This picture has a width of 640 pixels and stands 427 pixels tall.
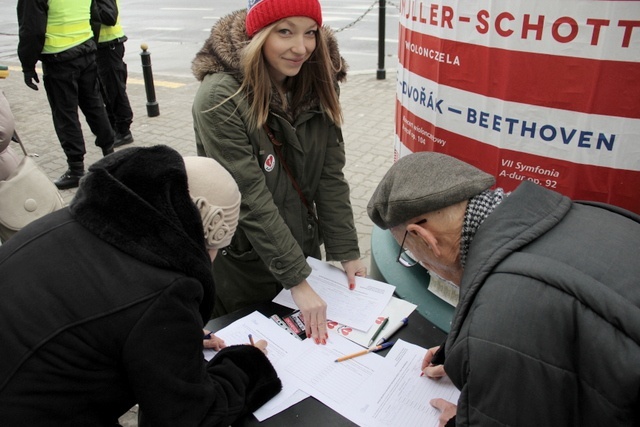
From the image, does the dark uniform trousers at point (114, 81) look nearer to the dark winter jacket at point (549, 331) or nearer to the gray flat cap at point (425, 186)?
the gray flat cap at point (425, 186)

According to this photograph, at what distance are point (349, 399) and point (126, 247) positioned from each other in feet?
2.60

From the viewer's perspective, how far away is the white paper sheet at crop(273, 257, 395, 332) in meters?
1.88

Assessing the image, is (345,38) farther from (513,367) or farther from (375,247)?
(513,367)

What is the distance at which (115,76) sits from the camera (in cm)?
590

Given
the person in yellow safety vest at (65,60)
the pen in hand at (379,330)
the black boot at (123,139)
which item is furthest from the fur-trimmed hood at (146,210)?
the black boot at (123,139)

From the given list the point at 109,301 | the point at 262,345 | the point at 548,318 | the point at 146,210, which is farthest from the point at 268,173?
the point at 548,318

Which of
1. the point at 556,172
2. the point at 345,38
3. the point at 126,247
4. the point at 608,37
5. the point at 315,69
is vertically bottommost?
the point at 345,38

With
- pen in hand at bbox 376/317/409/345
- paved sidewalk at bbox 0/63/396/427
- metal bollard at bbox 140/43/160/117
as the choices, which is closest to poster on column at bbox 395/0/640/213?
pen in hand at bbox 376/317/409/345

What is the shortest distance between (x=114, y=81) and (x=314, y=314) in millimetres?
5039

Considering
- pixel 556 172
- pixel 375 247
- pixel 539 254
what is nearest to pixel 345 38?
pixel 375 247

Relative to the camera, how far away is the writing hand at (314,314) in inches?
71.1

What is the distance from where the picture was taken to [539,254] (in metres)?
1.13

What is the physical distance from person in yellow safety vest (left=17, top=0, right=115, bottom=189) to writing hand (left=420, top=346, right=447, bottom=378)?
449 cm

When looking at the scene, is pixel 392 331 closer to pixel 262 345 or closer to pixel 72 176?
pixel 262 345
